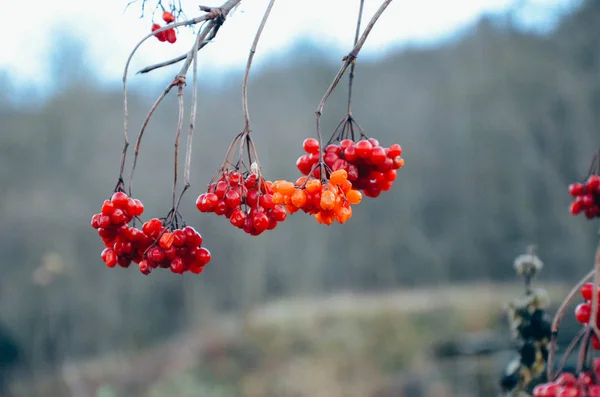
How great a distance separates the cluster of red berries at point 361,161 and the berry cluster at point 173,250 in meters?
0.28

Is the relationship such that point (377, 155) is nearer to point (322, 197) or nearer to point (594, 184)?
point (322, 197)

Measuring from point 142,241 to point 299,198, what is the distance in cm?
34

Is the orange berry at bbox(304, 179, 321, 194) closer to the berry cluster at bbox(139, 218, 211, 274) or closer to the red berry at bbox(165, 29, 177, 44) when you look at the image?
the berry cluster at bbox(139, 218, 211, 274)

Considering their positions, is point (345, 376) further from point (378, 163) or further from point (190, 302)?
point (378, 163)

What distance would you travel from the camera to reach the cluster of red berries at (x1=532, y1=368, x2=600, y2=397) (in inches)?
29.0

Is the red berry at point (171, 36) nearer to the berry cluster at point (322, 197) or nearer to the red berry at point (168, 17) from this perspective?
the red berry at point (168, 17)

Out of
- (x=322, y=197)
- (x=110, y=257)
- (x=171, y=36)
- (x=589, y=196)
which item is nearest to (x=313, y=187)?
(x=322, y=197)

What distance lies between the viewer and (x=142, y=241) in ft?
3.63

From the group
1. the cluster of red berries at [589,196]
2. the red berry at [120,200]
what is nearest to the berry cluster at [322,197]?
the red berry at [120,200]

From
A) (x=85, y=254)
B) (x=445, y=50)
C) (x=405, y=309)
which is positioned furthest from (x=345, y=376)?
(x=445, y=50)

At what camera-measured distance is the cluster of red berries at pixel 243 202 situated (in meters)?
1.05

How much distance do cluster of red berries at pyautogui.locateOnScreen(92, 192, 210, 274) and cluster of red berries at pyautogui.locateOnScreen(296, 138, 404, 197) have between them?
29 centimetres

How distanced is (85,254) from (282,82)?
6972 millimetres

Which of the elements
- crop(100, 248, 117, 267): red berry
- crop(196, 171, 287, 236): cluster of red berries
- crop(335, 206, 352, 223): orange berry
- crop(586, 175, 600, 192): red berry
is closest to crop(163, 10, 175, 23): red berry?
crop(196, 171, 287, 236): cluster of red berries
